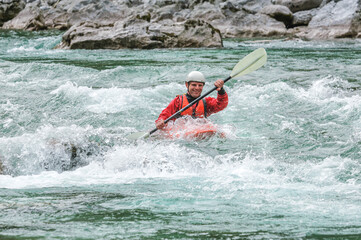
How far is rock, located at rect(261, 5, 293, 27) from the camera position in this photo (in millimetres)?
26781

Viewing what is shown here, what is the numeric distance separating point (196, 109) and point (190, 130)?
446 millimetres

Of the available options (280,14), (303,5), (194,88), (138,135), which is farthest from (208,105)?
(303,5)

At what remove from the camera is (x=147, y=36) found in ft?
58.2

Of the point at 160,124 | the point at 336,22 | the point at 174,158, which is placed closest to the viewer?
the point at 174,158

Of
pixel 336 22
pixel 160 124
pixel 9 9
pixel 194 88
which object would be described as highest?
pixel 9 9

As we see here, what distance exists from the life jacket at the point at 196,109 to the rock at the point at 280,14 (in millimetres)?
20470

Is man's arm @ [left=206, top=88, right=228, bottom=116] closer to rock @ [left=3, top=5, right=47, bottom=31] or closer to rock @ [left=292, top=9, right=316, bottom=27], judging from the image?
rock @ [left=292, top=9, right=316, bottom=27]

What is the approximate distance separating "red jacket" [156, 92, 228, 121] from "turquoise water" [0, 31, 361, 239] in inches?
13.7

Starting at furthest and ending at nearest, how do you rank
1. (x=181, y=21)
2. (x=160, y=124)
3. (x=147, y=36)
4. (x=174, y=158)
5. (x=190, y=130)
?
(x=181, y=21) → (x=147, y=36) → (x=190, y=130) → (x=160, y=124) → (x=174, y=158)

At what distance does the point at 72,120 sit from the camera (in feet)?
28.4

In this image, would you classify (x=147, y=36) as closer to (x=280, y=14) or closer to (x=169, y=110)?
(x=169, y=110)

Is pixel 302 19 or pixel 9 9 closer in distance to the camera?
pixel 302 19

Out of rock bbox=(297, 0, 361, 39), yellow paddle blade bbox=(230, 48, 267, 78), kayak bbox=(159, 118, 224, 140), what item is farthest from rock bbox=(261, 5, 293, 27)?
kayak bbox=(159, 118, 224, 140)

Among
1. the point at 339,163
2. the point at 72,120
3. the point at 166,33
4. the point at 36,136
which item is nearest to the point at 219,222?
the point at 339,163
